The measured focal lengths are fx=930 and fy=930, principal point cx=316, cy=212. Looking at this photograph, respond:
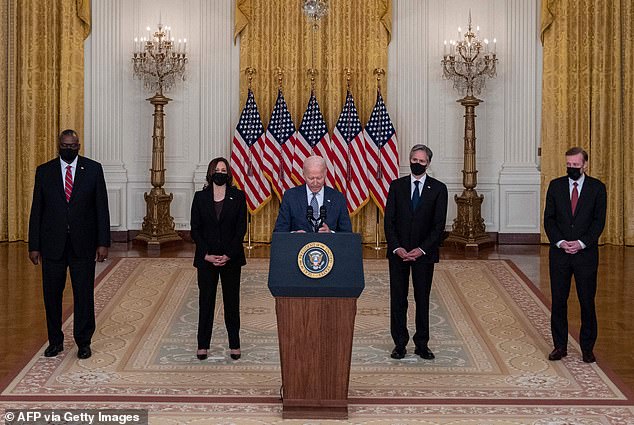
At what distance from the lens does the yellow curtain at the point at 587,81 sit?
13969 mm

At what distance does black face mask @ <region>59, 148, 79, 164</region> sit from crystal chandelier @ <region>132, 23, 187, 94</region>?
634 cm

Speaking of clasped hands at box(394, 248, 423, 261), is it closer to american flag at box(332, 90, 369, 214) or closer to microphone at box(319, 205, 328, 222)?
microphone at box(319, 205, 328, 222)

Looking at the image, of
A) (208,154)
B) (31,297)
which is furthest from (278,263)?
(208,154)

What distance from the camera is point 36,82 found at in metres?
14.1

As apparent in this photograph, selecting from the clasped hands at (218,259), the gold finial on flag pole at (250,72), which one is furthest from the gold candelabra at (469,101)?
the clasped hands at (218,259)

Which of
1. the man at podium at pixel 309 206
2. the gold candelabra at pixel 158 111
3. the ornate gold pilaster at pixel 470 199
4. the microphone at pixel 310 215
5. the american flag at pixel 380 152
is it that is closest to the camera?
the microphone at pixel 310 215

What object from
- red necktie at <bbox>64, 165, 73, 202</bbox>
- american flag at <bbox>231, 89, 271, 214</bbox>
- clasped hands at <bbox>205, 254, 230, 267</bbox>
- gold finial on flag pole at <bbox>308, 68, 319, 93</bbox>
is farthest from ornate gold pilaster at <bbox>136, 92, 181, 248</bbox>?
clasped hands at <bbox>205, 254, 230, 267</bbox>

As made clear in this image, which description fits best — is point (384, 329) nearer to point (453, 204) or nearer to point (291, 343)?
point (291, 343)

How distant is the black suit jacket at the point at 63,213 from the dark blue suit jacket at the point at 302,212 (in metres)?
1.71

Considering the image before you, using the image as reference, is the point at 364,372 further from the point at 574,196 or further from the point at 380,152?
the point at 380,152

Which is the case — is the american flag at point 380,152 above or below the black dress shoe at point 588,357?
above

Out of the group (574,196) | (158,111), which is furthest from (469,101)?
(574,196)

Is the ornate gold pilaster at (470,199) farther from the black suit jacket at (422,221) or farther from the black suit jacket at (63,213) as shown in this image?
the black suit jacket at (63,213)

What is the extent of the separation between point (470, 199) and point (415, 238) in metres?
6.36
